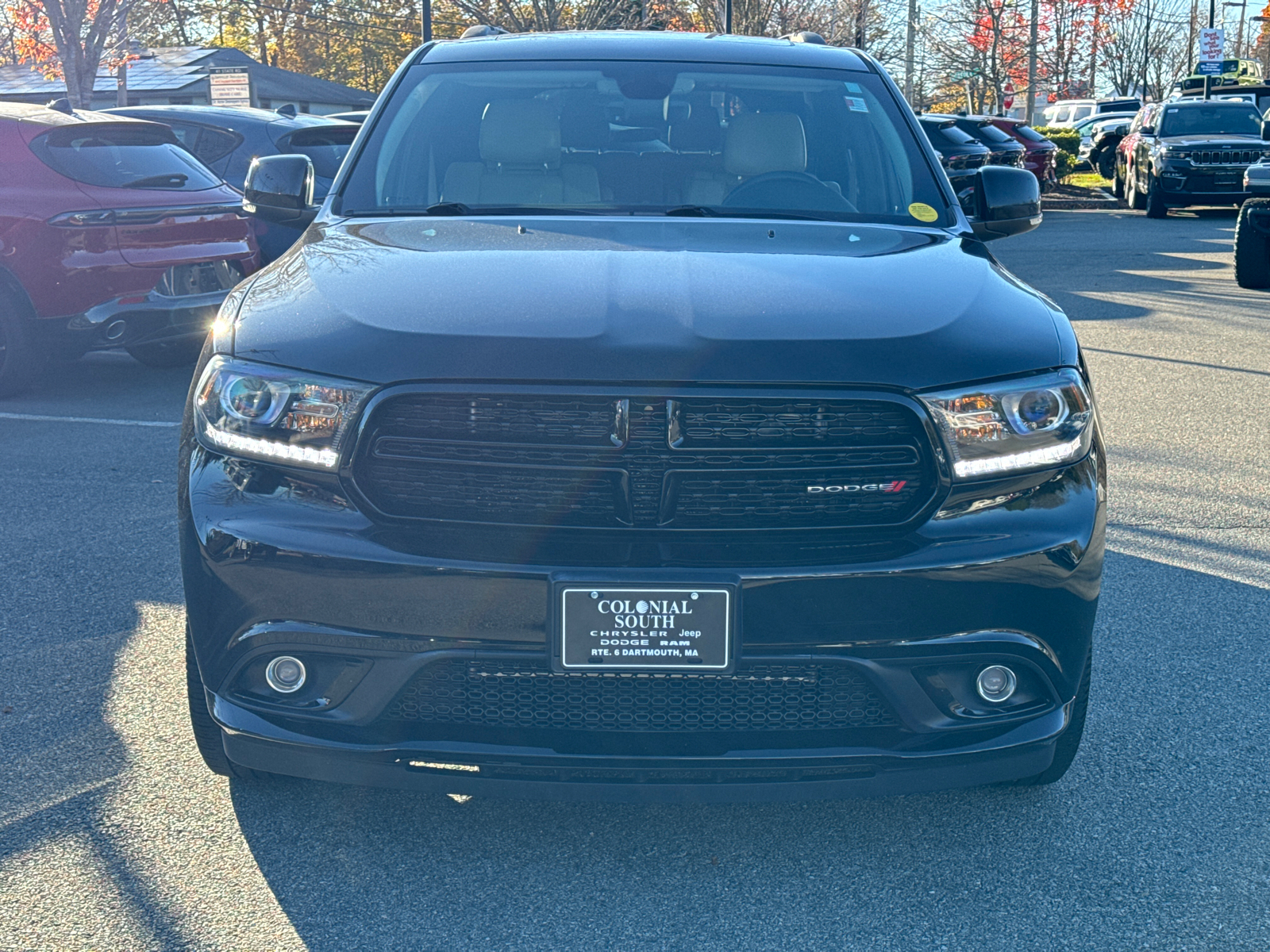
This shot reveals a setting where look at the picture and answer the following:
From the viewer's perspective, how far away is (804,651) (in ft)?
8.44

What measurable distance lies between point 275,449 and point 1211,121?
22.1m

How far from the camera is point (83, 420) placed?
764 cm

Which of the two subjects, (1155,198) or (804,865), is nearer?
(804,865)

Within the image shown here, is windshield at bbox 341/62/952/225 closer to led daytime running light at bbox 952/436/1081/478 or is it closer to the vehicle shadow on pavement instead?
led daytime running light at bbox 952/436/1081/478

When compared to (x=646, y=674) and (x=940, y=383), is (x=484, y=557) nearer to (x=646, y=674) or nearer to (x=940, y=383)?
(x=646, y=674)

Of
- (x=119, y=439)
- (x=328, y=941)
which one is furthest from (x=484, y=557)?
(x=119, y=439)

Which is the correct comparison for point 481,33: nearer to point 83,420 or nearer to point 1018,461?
point 1018,461

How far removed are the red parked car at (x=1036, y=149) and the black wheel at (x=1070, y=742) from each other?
899 inches

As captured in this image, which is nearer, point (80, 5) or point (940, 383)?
point (940, 383)

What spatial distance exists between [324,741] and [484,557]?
0.50 m

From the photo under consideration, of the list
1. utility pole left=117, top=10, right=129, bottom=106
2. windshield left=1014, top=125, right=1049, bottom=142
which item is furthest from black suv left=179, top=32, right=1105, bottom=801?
windshield left=1014, top=125, right=1049, bottom=142

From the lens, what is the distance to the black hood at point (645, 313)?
2641 millimetres

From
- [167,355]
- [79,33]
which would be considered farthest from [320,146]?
[79,33]

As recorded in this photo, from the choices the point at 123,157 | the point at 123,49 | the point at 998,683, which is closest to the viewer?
the point at 998,683
